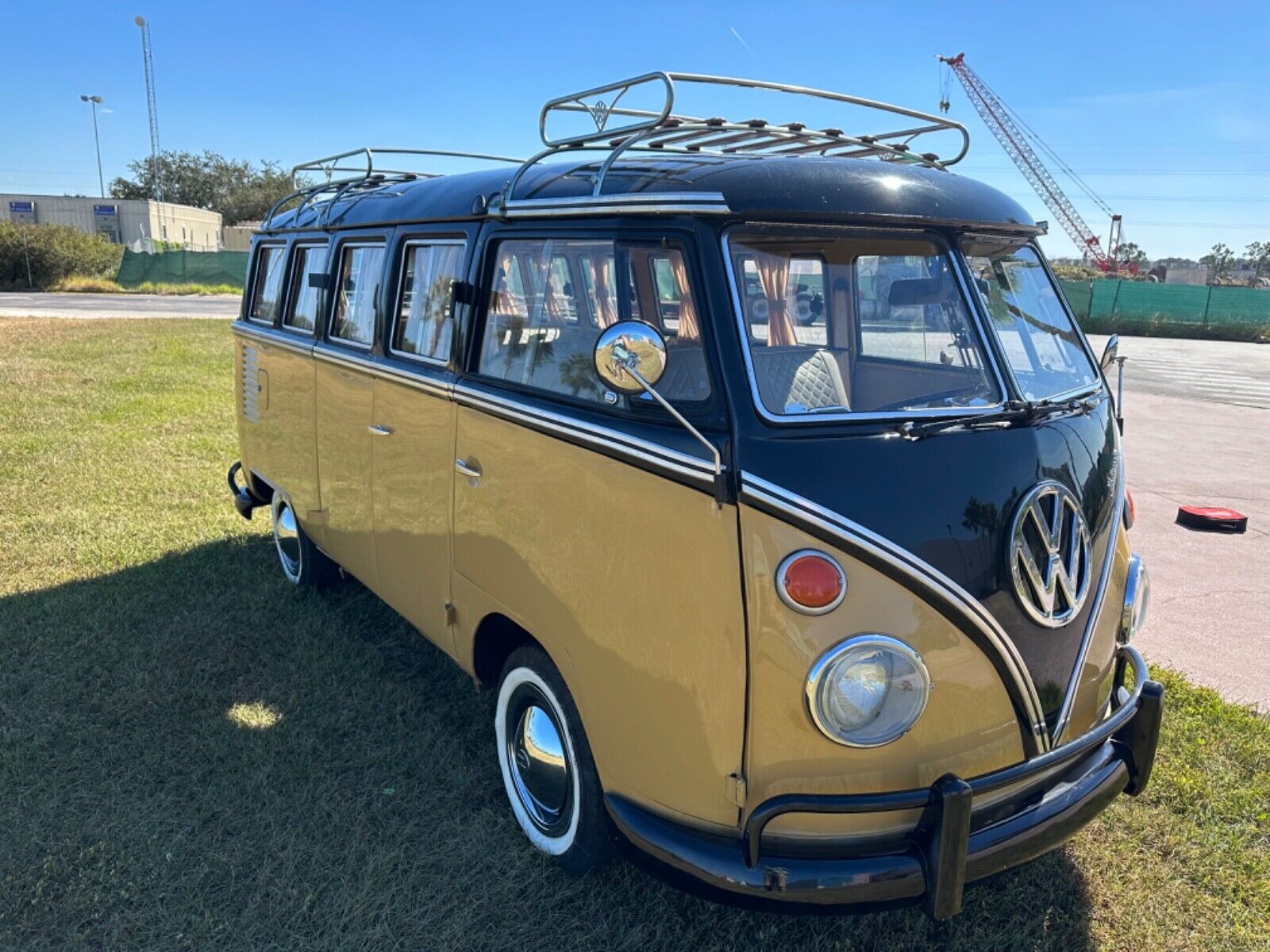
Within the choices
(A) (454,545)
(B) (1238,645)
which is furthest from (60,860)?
(B) (1238,645)

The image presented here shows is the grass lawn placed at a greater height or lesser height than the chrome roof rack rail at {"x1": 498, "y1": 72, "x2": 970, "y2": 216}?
lesser

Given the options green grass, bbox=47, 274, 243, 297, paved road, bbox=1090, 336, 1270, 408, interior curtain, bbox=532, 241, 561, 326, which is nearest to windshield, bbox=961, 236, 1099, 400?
interior curtain, bbox=532, 241, 561, 326

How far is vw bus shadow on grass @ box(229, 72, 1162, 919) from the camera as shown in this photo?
2.21 m

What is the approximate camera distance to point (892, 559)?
2.18 meters

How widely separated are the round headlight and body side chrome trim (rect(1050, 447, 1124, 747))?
1.73ft

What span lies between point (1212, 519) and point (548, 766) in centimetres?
569

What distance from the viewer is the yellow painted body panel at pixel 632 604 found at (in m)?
2.28

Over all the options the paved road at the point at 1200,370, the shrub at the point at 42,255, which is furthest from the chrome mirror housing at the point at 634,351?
the shrub at the point at 42,255

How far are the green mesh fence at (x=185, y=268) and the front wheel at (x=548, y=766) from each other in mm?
37175

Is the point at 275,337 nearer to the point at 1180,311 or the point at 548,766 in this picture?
the point at 548,766

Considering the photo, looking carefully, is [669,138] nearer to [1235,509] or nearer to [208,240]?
[1235,509]

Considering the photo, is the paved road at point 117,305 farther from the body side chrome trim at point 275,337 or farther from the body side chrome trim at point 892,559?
the body side chrome trim at point 892,559

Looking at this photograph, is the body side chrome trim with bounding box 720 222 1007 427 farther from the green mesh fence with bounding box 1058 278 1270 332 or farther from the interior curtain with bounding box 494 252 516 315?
the green mesh fence with bounding box 1058 278 1270 332

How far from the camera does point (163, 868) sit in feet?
10.0
